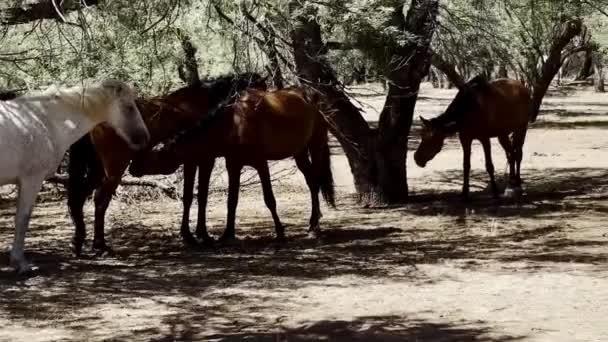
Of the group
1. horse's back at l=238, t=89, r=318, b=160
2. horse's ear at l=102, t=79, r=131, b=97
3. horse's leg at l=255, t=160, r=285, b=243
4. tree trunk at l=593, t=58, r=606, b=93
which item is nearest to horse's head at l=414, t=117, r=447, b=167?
horse's back at l=238, t=89, r=318, b=160

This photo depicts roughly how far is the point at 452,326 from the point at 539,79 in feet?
46.4

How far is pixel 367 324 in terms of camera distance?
6375 mm

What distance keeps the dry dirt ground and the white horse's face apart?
3.66 feet

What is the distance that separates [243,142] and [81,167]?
1.58m

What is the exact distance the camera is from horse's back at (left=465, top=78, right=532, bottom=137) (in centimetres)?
1305

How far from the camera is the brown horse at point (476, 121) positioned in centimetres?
1296

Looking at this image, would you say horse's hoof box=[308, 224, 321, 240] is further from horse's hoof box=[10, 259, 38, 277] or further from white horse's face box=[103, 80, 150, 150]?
horse's hoof box=[10, 259, 38, 277]

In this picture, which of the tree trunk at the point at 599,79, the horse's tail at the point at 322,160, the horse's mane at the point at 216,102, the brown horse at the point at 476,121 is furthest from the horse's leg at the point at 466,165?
the tree trunk at the point at 599,79

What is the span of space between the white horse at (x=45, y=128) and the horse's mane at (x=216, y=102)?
864mm

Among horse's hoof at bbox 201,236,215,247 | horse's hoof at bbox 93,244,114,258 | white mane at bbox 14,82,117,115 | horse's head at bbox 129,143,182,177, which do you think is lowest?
horse's hoof at bbox 201,236,215,247

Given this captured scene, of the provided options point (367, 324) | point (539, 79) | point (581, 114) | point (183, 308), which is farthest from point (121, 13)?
point (581, 114)

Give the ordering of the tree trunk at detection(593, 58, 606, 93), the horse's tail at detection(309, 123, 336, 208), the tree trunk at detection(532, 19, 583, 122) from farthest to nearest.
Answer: the tree trunk at detection(593, 58, 606, 93) → the tree trunk at detection(532, 19, 583, 122) → the horse's tail at detection(309, 123, 336, 208)

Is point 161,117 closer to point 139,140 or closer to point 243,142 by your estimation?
point 243,142

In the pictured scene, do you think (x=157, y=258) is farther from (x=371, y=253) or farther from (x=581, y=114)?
(x=581, y=114)
